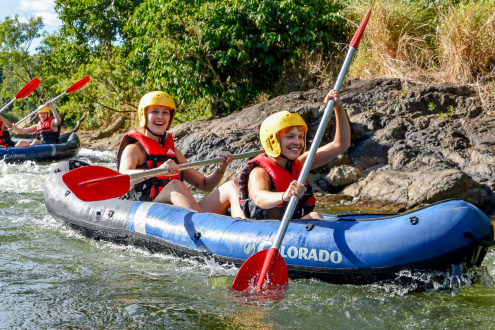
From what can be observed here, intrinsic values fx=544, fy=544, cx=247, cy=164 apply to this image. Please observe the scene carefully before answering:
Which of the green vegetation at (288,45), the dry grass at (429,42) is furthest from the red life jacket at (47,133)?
the dry grass at (429,42)

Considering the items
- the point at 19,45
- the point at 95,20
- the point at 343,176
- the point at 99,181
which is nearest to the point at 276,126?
the point at 99,181

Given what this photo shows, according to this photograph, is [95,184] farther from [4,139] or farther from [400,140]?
[4,139]

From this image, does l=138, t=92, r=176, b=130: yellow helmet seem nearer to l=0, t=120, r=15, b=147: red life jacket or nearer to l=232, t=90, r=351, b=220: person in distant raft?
l=232, t=90, r=351, b=220: person in distant raft

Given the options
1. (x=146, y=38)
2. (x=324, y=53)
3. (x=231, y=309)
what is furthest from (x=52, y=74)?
(x=231, y=309)

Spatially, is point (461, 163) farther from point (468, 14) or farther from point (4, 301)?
point (4, 301)

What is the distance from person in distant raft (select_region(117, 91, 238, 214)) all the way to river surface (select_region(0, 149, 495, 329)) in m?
0.55

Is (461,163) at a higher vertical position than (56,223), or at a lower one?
higher

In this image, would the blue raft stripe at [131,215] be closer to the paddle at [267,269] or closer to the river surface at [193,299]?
the river surface at [193,299]

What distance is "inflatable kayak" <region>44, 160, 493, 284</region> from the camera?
3037mm

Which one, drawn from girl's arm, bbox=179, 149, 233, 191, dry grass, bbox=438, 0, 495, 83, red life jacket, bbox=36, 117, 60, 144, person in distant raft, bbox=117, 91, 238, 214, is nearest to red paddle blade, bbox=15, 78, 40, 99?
red life jacket, bbox=36, 117, 60, 144

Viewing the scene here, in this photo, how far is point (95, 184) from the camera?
4.11m

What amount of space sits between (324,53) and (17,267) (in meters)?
7.83

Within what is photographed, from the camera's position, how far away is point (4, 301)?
3.10 m

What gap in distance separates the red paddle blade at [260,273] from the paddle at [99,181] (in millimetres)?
1146
